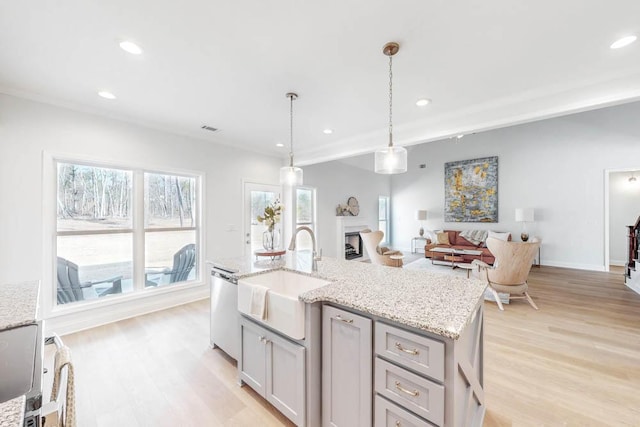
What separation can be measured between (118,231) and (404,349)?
12.5ft

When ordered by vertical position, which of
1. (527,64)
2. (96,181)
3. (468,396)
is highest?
(527,64)

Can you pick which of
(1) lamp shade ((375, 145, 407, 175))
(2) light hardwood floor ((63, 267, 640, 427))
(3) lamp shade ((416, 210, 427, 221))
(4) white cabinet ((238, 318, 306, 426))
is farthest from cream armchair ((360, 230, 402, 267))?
(3) lamp shade ((416, 210, 427, 221))

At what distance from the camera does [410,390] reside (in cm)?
123

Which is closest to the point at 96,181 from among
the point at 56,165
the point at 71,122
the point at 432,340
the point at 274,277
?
the point at 56,165

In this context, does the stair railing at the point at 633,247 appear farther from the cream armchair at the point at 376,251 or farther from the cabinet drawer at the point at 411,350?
the cabinet drawer at the point at 411,350

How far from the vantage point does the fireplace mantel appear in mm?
6773

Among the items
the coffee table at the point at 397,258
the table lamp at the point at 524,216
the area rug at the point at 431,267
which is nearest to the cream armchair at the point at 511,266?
the coffee table at the point at 397,258

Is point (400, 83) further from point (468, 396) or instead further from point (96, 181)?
point (96, 181)

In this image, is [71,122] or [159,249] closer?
[71,122]

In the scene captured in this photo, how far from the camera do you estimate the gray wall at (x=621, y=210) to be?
5.82m

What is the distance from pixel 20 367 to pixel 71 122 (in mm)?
3247

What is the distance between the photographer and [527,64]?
2252 millimetres

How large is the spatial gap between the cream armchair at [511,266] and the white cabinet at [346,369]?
3000 millimetres

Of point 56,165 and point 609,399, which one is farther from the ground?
point 56,165
